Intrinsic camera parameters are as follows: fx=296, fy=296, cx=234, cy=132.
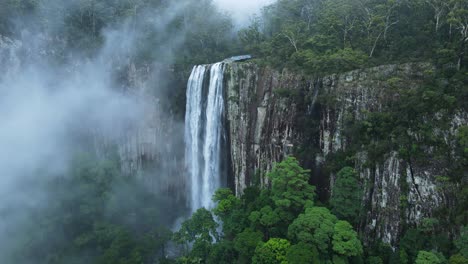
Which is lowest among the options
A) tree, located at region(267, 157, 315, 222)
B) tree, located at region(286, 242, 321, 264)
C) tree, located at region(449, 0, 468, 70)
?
tree, located at region(286, 242, 321, 264)

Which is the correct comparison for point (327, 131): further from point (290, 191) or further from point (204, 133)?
point (204, 133)

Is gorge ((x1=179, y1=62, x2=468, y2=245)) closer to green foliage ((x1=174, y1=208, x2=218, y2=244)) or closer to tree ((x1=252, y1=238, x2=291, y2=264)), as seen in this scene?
tree ((x1=252, y1=238, x2=291, y2=264))

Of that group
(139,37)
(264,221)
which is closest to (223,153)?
(264,221)

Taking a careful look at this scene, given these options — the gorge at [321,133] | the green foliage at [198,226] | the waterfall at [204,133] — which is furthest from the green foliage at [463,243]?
the waterfall at [204,133]

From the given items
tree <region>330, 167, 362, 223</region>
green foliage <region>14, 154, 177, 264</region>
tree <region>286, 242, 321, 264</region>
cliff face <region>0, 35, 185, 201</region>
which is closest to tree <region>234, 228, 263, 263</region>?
tree <region>286, 242, 321, 264</region>

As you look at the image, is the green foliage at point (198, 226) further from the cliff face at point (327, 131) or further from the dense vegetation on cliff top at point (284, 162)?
the cliff face at point (327, 131)

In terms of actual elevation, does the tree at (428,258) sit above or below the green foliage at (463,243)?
below
